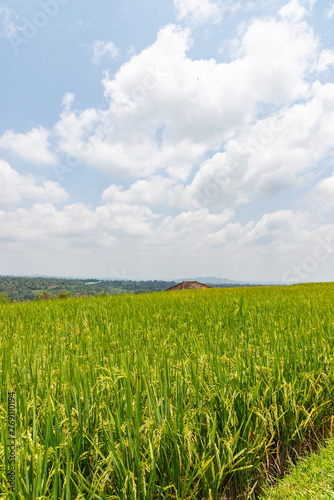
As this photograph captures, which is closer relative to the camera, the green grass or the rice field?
the rice field

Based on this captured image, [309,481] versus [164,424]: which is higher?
[164,424]

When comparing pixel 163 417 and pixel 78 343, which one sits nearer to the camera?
pixel 163 417

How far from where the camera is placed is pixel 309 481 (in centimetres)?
170

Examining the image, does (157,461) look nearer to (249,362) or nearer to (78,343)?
(249,362)

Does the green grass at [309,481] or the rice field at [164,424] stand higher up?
the rice field at [164,424]

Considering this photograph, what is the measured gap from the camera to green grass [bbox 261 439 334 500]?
61.3 inches

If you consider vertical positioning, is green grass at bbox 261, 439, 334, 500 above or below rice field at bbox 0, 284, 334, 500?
below

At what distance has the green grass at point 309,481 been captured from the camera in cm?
156

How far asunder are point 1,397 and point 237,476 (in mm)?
→ 1631

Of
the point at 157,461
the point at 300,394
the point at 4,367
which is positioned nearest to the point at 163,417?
the point at 157,461

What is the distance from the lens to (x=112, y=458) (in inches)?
50.4

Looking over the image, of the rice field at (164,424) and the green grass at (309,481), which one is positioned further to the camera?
the green grass at (309,481)

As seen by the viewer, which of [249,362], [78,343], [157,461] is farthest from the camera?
[78,343]

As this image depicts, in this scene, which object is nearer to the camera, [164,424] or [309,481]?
[164,424]
